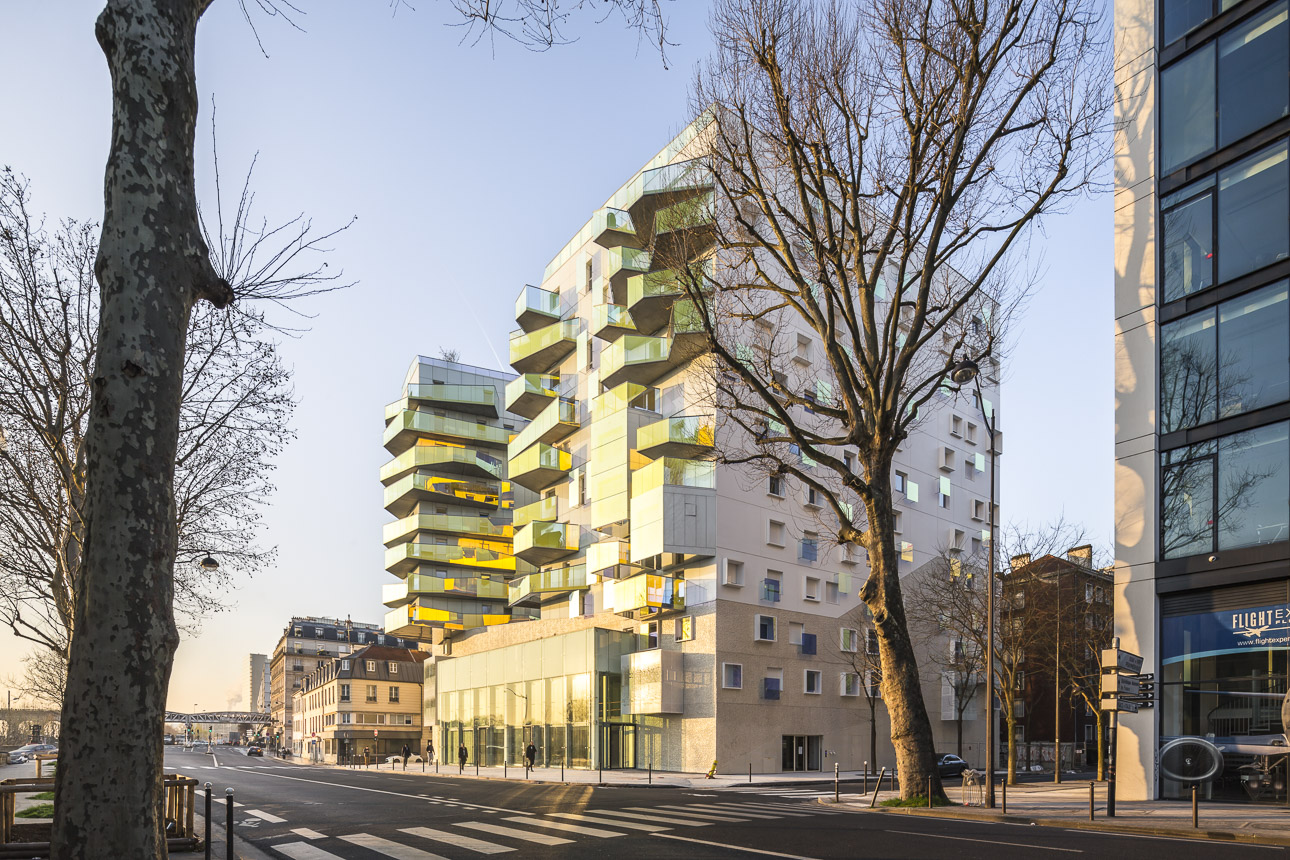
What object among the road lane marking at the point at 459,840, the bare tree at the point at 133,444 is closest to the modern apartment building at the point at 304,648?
the road lane marking at the point at 459,840

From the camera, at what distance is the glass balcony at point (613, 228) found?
48469mm

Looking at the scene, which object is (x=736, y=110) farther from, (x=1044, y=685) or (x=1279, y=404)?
(x=1044, y=685)

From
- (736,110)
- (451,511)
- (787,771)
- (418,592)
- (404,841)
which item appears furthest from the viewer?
(451,511)

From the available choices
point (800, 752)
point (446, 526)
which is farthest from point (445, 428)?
point (800, 752)

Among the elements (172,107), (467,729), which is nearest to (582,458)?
(467,729)

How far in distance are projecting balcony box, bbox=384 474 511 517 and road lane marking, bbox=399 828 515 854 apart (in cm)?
5672

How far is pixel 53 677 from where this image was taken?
60906 mm

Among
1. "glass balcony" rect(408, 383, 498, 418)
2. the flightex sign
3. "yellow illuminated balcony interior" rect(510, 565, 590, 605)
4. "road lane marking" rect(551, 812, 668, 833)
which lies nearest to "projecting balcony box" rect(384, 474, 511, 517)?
"glass balcony" rect(408, 383, 498, 418)

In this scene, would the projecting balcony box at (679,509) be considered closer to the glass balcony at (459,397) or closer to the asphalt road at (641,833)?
the asphalt road at (641,833)

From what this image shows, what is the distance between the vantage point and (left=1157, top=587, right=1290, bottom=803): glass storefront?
19203 mm

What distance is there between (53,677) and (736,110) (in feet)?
197

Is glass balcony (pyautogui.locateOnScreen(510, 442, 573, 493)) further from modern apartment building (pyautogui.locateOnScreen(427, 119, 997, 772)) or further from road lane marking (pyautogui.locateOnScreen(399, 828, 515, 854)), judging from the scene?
road lane marking (pyautogui.locateOnScreen(399, 828, 515, 854))

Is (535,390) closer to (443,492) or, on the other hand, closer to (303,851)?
(443,492)

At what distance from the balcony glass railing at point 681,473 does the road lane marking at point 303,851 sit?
29.2 m
